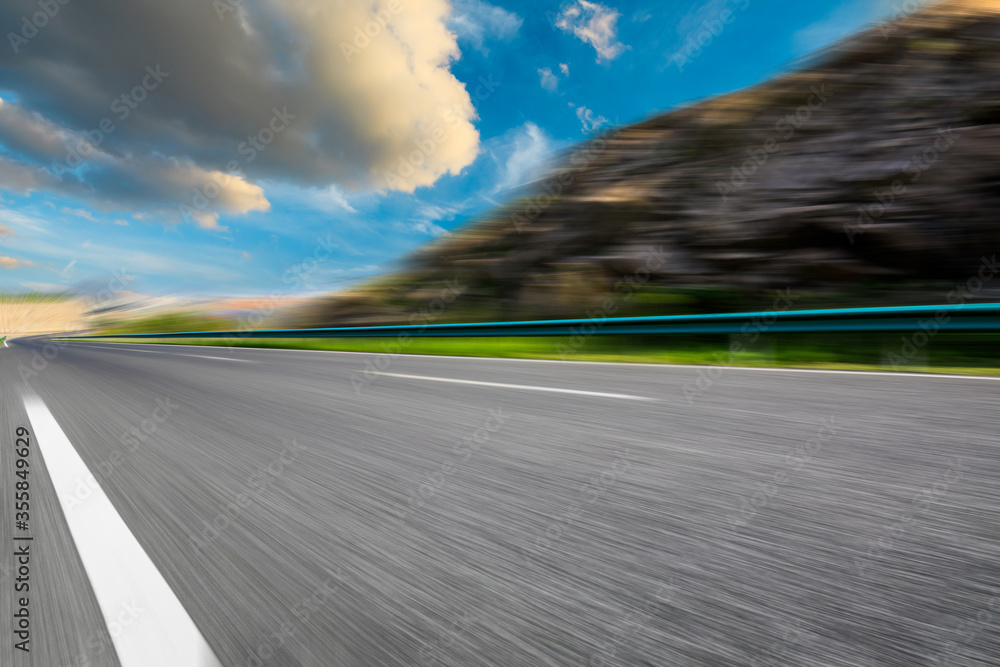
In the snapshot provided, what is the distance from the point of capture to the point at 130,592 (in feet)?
5.38

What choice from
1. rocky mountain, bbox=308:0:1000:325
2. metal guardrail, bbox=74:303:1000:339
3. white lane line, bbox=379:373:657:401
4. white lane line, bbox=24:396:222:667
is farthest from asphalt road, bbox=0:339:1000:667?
rocky mountain, bbox=308:0:1000:325

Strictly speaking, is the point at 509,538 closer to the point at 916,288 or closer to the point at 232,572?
the point at 232,572

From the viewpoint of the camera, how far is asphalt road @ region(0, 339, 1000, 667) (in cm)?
128

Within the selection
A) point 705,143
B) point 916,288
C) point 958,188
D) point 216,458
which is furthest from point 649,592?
point 705,143

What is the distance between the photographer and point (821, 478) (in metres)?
2.23

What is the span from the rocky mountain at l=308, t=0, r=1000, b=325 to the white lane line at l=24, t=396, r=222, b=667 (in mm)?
10478

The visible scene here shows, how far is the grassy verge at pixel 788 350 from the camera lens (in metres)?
5.79

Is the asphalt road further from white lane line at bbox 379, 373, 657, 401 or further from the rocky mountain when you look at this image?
the rocky mountain

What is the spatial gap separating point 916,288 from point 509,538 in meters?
9.95

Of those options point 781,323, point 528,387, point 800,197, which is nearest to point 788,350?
point 781,323

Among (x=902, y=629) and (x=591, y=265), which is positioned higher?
(x=591, y=265)

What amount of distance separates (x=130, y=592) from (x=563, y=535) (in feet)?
4.87

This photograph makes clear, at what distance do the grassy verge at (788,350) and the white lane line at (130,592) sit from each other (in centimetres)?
690

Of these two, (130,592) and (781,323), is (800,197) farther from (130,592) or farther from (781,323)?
(130,592)
